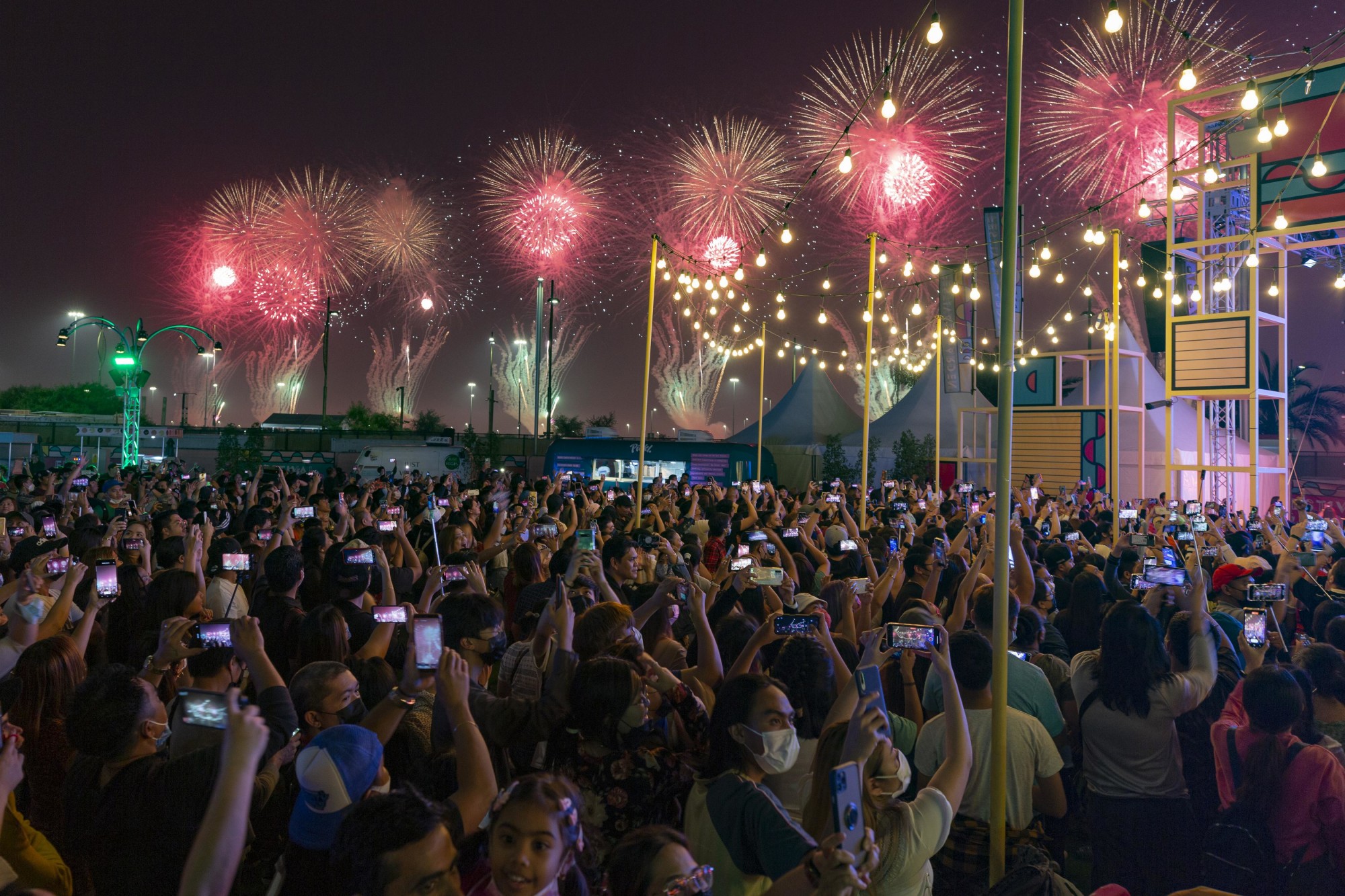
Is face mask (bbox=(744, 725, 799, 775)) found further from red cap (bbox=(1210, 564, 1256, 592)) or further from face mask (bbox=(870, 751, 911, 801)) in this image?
red cap (bbox=(1210, 564, 1256, 592))

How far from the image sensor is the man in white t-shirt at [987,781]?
3926 mm

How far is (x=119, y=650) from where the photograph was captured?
18.6 ft

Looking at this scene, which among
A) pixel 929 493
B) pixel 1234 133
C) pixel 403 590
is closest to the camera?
pixel 403 590

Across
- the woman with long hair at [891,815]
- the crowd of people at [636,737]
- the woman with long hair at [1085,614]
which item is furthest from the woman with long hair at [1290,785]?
the woman with long hair at [1085,614]

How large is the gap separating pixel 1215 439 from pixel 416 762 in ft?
88.3

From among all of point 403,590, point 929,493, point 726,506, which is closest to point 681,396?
point 929,493

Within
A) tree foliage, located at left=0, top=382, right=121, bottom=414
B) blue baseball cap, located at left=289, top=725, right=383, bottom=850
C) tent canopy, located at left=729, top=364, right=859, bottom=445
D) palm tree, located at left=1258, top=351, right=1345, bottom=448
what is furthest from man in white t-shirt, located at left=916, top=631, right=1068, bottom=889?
tree foliage, located at left=0, top=382, right=121, bottom=414

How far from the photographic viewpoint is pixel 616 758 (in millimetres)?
3568

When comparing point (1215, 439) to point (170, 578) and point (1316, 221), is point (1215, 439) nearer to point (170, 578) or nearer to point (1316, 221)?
point (1316, 221)

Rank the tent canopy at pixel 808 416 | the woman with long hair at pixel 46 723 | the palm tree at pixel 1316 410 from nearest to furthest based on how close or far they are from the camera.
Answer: the woman with long hair at pixel 46 723 < the tent canopy at pixel 808 416 < the palm tree at pixel 1316 410

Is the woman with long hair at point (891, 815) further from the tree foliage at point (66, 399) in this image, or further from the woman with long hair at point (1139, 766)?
the tree foliage at point (66, 399)

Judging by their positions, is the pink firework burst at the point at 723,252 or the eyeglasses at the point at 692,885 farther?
the pink firework burst at the point at 723,252

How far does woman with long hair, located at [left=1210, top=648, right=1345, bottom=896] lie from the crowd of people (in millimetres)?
11

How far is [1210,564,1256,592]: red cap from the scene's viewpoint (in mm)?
7145
